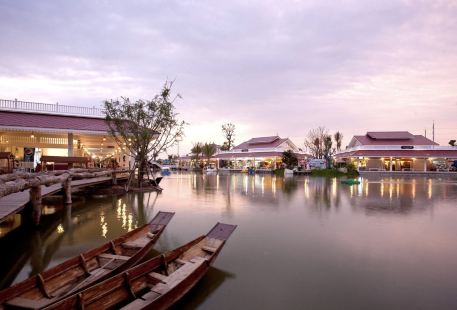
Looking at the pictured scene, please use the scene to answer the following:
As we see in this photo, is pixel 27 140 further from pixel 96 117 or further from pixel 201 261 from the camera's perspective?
pixel 201 261

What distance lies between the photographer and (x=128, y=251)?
23.4 feet

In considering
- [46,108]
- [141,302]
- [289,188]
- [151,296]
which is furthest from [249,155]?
[141,302]

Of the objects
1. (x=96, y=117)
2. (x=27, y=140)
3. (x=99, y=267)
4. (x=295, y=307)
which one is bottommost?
(x=295, y=307)

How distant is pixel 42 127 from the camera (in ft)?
74.1

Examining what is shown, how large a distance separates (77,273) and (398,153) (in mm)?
53054

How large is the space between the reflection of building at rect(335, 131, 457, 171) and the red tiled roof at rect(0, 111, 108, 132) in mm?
39790

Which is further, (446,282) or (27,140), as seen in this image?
(27,140)

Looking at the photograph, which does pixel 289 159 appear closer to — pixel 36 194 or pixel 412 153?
pixel 412 153

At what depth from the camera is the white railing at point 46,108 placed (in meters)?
24.2

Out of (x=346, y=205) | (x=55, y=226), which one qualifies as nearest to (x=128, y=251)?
(x=55, y=226)

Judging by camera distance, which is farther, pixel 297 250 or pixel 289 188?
pixel 289 188

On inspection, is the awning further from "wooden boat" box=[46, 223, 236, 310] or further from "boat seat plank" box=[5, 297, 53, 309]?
"boat seat plank" box=[5, 297, 53, 309]

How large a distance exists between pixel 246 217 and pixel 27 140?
1962 centimetres

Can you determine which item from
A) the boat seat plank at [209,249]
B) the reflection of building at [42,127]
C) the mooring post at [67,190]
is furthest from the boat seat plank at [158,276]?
the reflection of building at [42,127]
